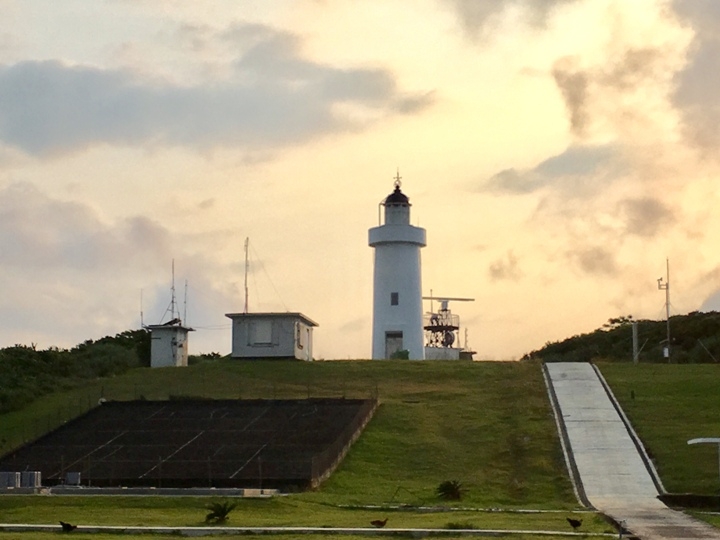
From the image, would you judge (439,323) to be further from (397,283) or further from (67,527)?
(67,527)

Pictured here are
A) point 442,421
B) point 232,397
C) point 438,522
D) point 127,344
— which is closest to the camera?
point 438,522

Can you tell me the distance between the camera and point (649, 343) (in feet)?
333

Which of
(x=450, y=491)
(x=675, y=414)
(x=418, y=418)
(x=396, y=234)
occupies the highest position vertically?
(x=396, y=234)

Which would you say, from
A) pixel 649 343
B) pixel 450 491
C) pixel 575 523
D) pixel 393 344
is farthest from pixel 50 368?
pixel 649 343

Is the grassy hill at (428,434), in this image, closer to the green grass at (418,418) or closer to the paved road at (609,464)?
the green grass at (418,418)

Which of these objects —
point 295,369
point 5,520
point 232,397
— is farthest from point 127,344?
point 5,520

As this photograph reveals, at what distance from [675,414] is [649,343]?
50.6 m

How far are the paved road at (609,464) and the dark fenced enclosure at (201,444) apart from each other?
7.73m

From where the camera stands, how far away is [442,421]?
2023 inches

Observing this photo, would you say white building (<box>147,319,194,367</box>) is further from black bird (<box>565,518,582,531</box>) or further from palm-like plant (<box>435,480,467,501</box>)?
black bird (<box>565,518,582,531</box>)

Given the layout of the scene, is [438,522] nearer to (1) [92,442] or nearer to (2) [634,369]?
(1) [92,442]

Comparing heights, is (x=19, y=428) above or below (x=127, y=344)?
below

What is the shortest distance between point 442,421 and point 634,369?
1630cm

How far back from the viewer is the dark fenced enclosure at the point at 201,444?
40156 mm
